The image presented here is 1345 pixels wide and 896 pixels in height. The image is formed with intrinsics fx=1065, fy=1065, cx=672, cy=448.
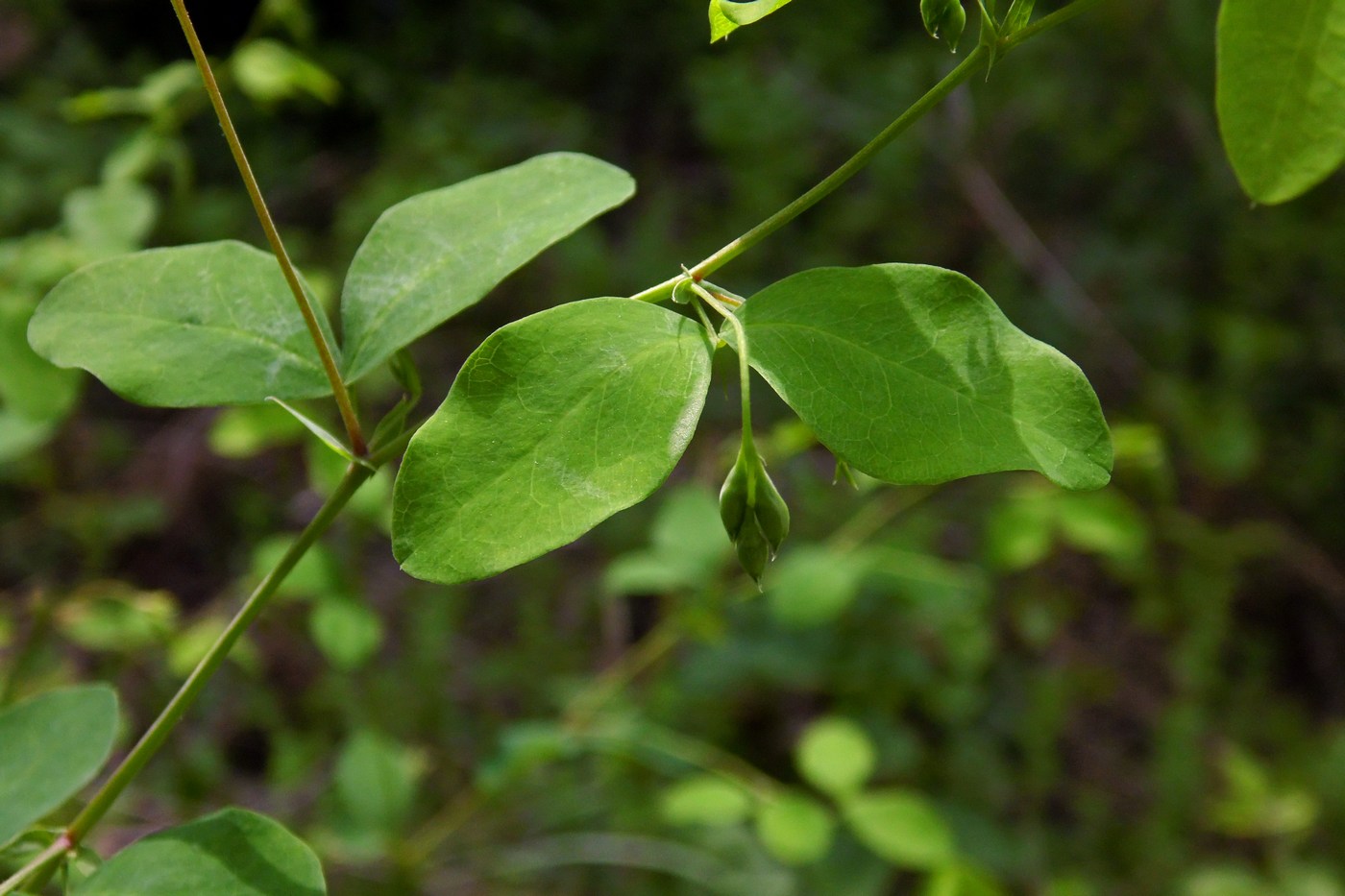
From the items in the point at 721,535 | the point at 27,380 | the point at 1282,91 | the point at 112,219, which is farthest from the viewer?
the point at 721,535

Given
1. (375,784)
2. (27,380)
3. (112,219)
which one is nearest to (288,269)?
(27,380)

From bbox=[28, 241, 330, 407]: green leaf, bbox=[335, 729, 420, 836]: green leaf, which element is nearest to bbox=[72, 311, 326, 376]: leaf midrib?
bbox=[28, 241, 330, 407]: green leaf

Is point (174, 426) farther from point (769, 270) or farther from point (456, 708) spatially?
point (769, 270)

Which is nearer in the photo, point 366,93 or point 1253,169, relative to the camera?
point 1253,169

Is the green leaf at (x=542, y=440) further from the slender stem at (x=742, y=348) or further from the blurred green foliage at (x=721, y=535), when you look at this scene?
A: the blurred green foliage at (x=721, y=535)

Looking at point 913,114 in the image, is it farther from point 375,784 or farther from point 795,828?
point 375,784

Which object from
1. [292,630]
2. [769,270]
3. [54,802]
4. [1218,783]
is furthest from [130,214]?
[1218,783]
